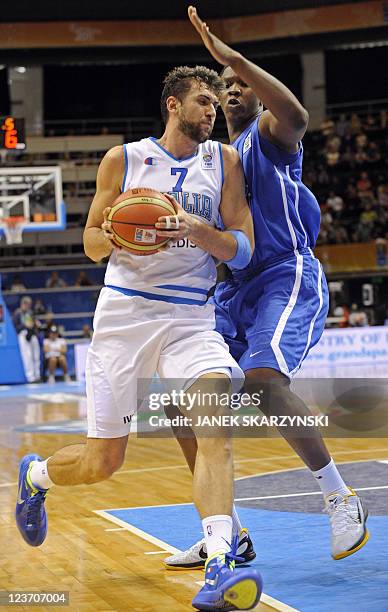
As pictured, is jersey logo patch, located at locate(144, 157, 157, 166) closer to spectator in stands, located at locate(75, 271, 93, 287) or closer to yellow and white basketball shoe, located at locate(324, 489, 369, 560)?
yellow and white basketball shoe, located at locate(324, 489, 369, 560)

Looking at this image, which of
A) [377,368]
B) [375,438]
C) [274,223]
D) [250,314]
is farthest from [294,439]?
[377,368]

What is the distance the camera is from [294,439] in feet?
15.7

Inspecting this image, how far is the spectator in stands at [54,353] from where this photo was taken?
2231 cm

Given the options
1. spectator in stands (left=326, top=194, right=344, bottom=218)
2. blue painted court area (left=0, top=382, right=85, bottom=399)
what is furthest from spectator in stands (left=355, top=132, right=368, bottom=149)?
blue painted court area (left=0, top=382, right=85, bottom=399)

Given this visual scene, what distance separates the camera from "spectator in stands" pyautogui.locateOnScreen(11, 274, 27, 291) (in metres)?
24.5

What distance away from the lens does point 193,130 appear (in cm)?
456

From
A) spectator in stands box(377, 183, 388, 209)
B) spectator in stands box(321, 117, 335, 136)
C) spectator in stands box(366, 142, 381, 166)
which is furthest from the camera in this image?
spectator in stands box(321, 117, 335, 136)

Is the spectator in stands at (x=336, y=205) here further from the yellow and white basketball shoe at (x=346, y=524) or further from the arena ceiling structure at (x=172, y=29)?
the yellow and white basketball shoe at (x=346, y=524)

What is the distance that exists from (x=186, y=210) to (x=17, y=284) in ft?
67.6

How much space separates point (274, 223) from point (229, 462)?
150cm

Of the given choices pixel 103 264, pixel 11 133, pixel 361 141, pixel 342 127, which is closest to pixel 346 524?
pixel 11 133

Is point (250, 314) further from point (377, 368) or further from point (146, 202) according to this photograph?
point (377, 368)

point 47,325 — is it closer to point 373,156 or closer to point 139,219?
point 373,156

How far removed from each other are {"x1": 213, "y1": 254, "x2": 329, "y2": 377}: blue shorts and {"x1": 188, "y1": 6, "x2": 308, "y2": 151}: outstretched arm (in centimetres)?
67
